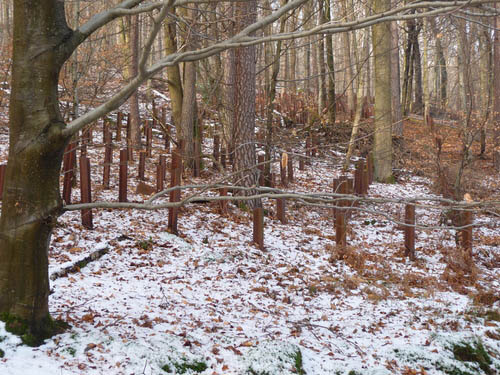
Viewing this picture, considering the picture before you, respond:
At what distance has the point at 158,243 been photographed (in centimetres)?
579

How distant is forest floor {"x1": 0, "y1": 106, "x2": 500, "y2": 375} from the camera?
344 cm

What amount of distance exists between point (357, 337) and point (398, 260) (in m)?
2.38

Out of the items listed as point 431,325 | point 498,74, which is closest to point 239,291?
point 431,325

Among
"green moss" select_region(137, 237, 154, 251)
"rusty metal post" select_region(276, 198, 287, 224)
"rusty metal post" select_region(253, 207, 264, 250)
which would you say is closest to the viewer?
"green moss" select_region(137, 237, 154, 251)

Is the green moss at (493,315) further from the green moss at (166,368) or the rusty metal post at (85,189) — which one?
the rusty metal post at (85,189)

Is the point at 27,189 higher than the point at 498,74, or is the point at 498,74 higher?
the point at 498,74

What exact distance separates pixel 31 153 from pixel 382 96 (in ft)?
33.6

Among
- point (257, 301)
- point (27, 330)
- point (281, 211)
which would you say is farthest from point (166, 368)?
point (281, 211)

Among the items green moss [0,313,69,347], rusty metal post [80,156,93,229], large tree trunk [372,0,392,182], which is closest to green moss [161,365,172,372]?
green moss [0,313,69,347]

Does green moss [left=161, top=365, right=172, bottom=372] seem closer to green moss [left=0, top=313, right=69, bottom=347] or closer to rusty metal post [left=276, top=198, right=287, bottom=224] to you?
green moss [left=0, top=313, right=69, bottom=347]

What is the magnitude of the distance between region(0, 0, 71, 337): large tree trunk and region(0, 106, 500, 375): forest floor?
43 centimetres

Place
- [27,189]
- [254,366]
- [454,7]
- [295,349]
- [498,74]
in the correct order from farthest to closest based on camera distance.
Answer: [498,74], [295,349], [254,366], [27,189], [454,7]

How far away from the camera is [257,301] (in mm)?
4785

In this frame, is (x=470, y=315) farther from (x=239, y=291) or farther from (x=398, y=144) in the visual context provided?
(x=398, y=144)
